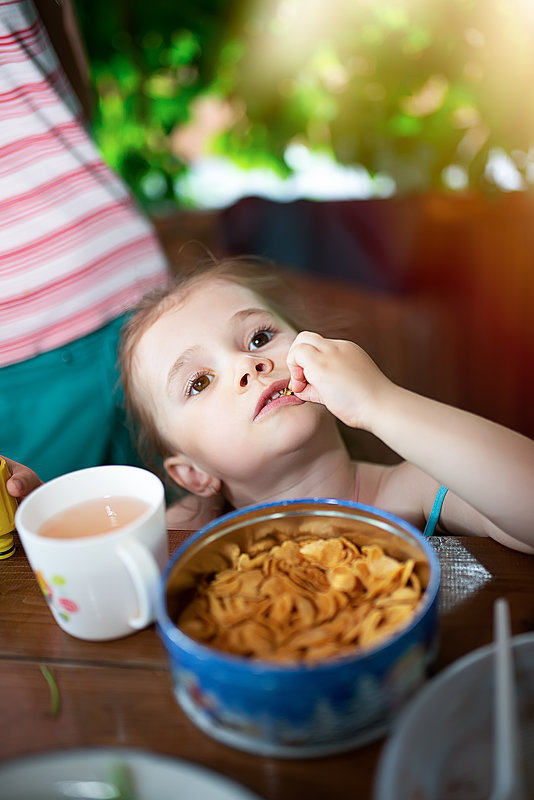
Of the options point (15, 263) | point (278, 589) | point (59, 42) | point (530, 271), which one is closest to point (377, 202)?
point (530, 271)

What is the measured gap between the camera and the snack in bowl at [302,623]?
578mm

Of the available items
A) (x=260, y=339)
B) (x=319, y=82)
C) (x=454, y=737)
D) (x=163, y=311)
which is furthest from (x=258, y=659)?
(x=319, y=82)

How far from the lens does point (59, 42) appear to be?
165 cm

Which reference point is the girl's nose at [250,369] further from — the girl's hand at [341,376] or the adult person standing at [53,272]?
the adult person standing at [53,272]

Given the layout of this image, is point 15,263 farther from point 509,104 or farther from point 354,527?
point 509,104

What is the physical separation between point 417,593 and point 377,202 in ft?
6.67

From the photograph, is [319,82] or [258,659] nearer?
[258,659]

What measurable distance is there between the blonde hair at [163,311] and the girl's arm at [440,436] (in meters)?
0.34

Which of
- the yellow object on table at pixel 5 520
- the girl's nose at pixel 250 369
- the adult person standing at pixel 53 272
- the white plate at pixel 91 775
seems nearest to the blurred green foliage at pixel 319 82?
the adult person standing at pixel 53 272

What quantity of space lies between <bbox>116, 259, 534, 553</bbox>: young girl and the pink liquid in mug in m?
0.27

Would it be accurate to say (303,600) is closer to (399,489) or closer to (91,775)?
(91,775)

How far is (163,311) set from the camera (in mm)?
1265

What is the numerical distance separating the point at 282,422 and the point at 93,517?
324 millimetres

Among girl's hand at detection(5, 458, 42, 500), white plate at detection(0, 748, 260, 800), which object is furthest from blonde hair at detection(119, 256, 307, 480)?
white plate at detection(0, 748, 260, 800)
